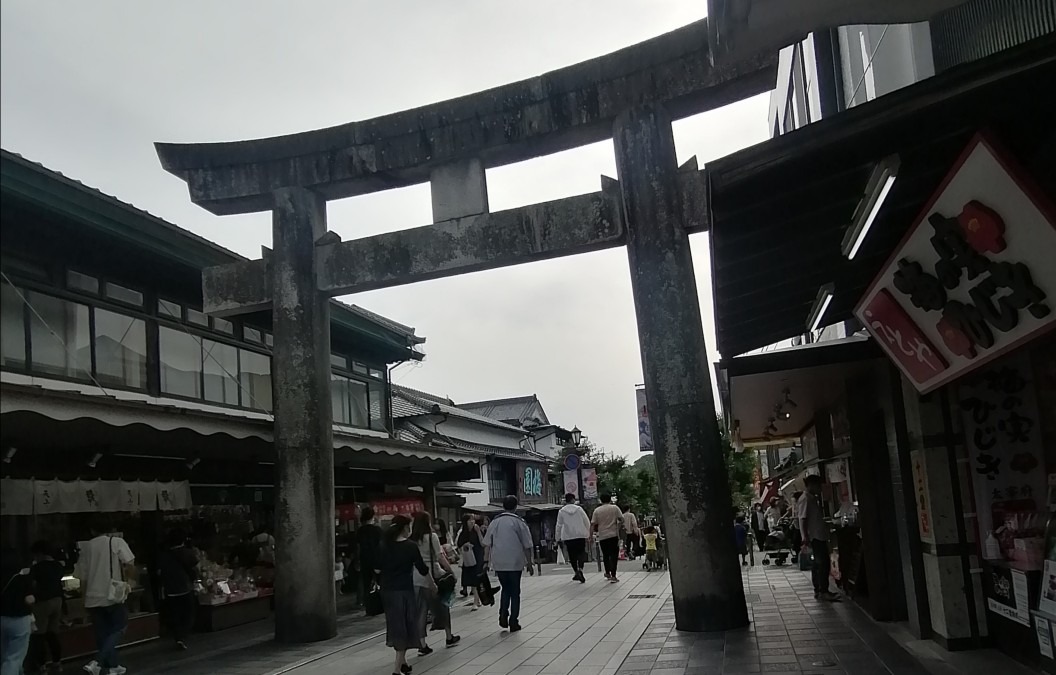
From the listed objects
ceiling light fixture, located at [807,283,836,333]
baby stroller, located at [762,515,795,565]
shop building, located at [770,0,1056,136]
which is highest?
shop building, located at [770,0,1056,136]

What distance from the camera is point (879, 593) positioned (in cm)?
1111

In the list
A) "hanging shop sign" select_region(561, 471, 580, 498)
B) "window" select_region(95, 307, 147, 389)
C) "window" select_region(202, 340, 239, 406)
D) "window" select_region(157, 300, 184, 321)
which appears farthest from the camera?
"hanging shop sign" select_region(561, 471, 580, 498)

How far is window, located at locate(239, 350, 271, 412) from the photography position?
52.2 ft

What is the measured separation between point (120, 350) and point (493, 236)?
5.29 m

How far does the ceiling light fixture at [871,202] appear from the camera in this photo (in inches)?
231

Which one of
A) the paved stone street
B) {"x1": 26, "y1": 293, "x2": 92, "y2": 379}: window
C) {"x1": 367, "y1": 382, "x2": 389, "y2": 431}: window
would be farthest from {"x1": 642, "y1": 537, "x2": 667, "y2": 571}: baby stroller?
{"x1": 26, "y1": 293, "x2": 92, "y2": 379}: window

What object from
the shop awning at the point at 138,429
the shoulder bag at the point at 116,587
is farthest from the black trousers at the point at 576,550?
the shoulder bag at the point at 116,587

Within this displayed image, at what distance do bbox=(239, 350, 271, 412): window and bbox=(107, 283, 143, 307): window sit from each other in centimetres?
352

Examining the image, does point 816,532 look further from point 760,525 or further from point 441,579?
point 760,525

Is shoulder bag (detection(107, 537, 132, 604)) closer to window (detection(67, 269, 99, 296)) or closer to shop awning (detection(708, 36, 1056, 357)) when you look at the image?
window (detection(67, 269, 99, 296))

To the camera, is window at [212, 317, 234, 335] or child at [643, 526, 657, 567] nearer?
window at [212, 317, 234, 335]

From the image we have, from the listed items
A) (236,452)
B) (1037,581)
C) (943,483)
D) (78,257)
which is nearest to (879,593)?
(943,483)

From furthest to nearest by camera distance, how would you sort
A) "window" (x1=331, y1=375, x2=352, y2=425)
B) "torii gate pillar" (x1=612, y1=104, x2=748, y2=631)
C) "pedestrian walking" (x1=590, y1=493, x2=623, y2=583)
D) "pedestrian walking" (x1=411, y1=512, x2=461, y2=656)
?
1. "window" (x1=331, y1=375, x2=352, y2=425)
2. "pedestrian walking" (x1=590, y1=493, x2=623, y2=583)
3. "pedestrian walking" (x1=411, y1=512, x2=461, y2=656)
4. "torii gate pillar" (x1=612, y1=104, x2=748, y2=631)

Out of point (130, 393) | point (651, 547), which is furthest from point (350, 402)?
point (130, 393)
